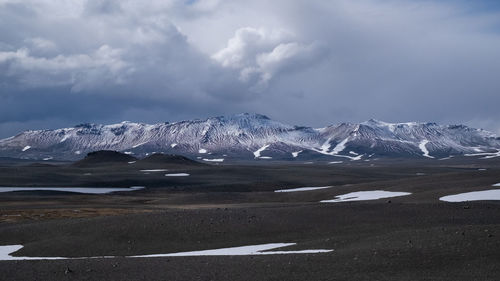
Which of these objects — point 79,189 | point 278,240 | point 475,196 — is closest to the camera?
point 278,240

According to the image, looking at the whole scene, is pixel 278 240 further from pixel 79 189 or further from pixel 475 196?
pixel 79 189

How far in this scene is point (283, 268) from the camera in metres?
21.9

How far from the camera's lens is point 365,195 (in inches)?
2736

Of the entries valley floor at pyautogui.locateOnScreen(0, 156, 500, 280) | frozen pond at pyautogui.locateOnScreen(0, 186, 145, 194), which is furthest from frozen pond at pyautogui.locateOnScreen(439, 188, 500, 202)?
frozen pond at pyautogui.locateOnScreen(0, 186, 145, 194)

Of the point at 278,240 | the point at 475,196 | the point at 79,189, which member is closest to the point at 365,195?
the point at 475,196

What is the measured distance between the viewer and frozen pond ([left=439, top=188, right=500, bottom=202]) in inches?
2045

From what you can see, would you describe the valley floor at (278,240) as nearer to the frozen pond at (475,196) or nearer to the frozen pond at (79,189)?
the frozen pond at (475,196)

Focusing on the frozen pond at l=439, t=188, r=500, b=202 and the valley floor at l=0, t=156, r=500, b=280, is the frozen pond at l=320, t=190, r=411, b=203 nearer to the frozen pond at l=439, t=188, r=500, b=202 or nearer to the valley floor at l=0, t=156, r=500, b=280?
the valley floor at l=0, t=156, r=500, b=280

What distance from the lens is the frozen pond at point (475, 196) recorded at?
2045 inches

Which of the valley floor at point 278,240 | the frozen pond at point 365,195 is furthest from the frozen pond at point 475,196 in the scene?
the frozen pond at point 365,195

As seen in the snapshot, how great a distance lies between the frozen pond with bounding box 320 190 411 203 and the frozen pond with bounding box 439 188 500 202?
10173 mm

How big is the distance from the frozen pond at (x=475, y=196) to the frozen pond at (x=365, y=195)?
10.2 m

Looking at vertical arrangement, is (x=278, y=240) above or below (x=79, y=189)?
below

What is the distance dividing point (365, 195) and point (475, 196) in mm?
17269
